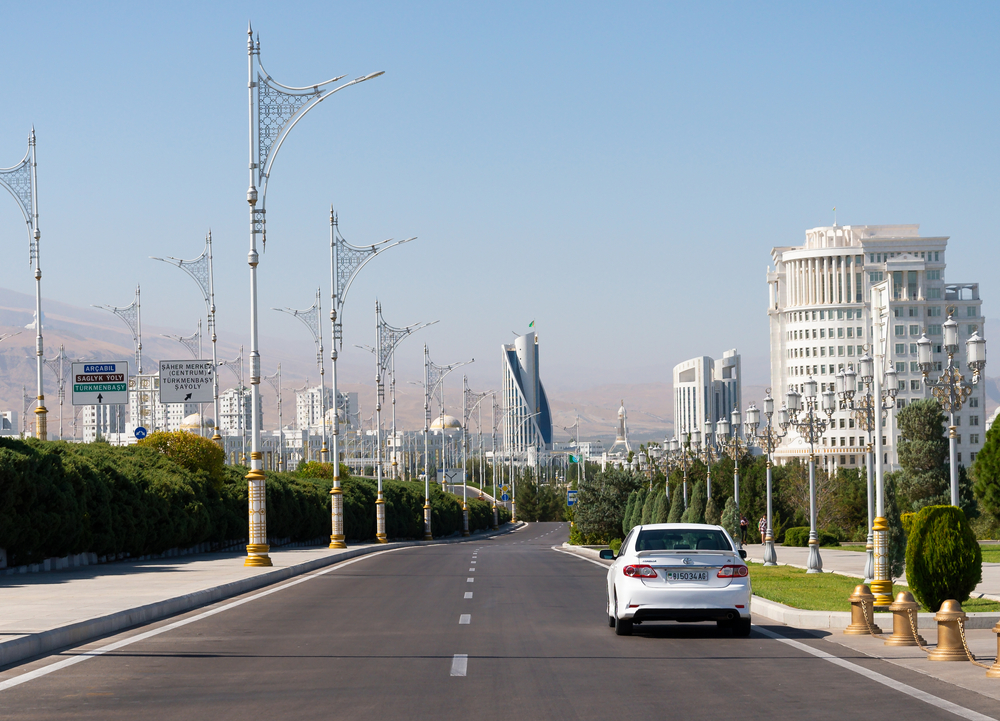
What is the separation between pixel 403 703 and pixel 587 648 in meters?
4.66

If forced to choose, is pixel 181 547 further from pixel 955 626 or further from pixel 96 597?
pixel 955 626

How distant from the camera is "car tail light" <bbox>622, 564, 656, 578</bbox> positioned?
15320mm

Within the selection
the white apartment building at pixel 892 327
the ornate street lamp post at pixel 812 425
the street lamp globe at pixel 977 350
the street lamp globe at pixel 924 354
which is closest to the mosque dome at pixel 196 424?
the ornate street lamp post at pixel 812 425

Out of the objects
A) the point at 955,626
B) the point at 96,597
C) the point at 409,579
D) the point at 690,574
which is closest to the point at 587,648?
the point at 690,574

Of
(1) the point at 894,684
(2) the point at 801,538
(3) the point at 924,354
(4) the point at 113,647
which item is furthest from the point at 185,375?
(1) the point at 894,684

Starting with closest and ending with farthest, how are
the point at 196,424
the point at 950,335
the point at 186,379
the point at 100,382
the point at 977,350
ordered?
the point at 977,350
the point at 950,335
the point at 186,379
the point at 100,382
the point at 196,424

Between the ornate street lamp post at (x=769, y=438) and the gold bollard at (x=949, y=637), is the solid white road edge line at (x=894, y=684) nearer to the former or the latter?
the gold bollard at (x=949, y=637)

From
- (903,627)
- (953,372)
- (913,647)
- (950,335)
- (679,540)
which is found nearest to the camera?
(913,647)

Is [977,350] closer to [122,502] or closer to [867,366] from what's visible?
[867,366]

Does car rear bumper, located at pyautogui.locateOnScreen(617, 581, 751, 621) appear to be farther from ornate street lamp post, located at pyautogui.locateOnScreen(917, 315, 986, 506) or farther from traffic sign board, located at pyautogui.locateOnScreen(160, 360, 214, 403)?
traffic sign board, located at pyautogui.locateOnScreen(160, 360, 214, 403)

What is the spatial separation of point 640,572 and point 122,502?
2435 cm

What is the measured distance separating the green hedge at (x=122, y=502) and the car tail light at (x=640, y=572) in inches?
702

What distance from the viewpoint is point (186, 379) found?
1682 inches

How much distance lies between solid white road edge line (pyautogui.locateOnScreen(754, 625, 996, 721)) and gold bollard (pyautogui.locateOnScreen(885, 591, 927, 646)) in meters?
1.04
